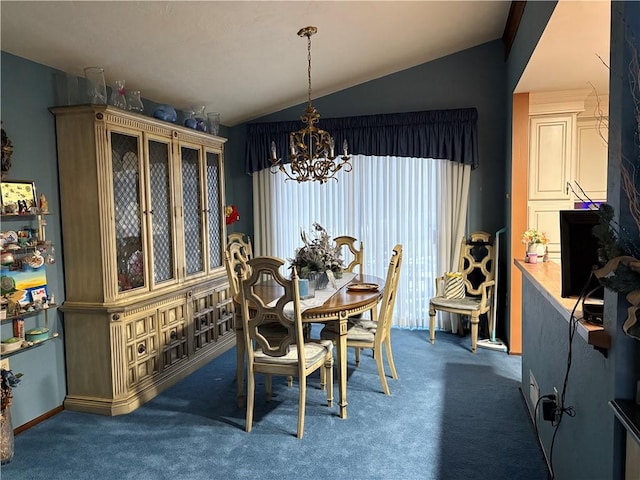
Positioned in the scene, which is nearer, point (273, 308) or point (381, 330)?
point (273, 308)

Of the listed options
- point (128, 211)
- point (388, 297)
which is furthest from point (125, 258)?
point (388, 297)

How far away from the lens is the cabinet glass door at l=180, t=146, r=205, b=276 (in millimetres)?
3959

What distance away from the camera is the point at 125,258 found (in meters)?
3.25

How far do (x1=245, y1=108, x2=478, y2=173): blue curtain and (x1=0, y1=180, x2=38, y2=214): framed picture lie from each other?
9.49 ft

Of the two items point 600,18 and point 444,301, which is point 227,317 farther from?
point 600,18

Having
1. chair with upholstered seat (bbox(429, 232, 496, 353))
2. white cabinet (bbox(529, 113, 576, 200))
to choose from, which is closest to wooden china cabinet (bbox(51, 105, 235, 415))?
chair with upholstered seat (bbox(429, 232, 496, 353))

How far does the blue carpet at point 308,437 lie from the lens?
95.0 inches

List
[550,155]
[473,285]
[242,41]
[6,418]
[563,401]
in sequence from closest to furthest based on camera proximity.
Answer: [563,401] → [6,418] → [242,41] → [550,155] → [473,285]

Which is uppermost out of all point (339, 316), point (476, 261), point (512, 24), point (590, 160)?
point (512, 24)

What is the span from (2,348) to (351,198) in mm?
3553

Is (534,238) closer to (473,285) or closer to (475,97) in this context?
(473,285)

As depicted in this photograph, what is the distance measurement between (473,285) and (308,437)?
9.20 ft

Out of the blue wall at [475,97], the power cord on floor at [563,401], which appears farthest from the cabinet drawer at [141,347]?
the blue wall at [475,97]

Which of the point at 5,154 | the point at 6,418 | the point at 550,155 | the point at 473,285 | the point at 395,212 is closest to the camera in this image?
the point at 6,418
